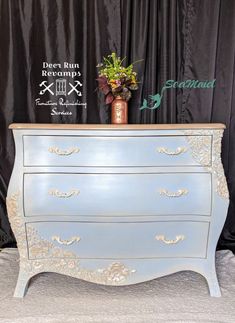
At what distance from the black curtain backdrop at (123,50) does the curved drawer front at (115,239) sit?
2.78 feet

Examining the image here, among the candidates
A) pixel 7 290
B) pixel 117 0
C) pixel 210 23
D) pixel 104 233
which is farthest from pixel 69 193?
pixel 210 23

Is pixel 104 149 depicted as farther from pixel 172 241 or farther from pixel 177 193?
pixel 172 241

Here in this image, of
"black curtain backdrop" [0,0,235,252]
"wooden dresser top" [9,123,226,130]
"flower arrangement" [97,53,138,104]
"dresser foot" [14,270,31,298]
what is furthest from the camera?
"black curtain backdrop" [0,0,235,252]

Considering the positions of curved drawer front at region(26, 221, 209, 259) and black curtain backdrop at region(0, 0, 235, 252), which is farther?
black curtain backdrop at region(0, 0, 235, 252)

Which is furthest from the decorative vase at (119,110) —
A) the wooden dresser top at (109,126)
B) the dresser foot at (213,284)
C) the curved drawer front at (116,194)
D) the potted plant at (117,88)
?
the dresser foot at (213,284)

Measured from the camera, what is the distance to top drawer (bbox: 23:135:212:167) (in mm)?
1751

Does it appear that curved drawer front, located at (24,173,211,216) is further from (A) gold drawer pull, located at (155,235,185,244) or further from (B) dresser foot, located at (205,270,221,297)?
(B) dresser foot, located at (205,270,221,297)

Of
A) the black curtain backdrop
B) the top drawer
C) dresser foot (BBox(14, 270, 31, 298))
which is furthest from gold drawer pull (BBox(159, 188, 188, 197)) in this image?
dresser foot (BBox(14, 270, 31, 298))

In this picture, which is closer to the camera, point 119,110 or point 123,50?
point 119,110

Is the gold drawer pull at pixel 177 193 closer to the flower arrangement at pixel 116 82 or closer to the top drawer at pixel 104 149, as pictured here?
the top drawer at pixel 104 149

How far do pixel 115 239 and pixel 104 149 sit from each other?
487 millimetres

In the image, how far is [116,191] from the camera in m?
1.76

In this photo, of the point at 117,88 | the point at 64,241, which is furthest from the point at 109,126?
the point at 64,241

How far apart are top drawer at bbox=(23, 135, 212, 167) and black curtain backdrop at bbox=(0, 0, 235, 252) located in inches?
27.5
